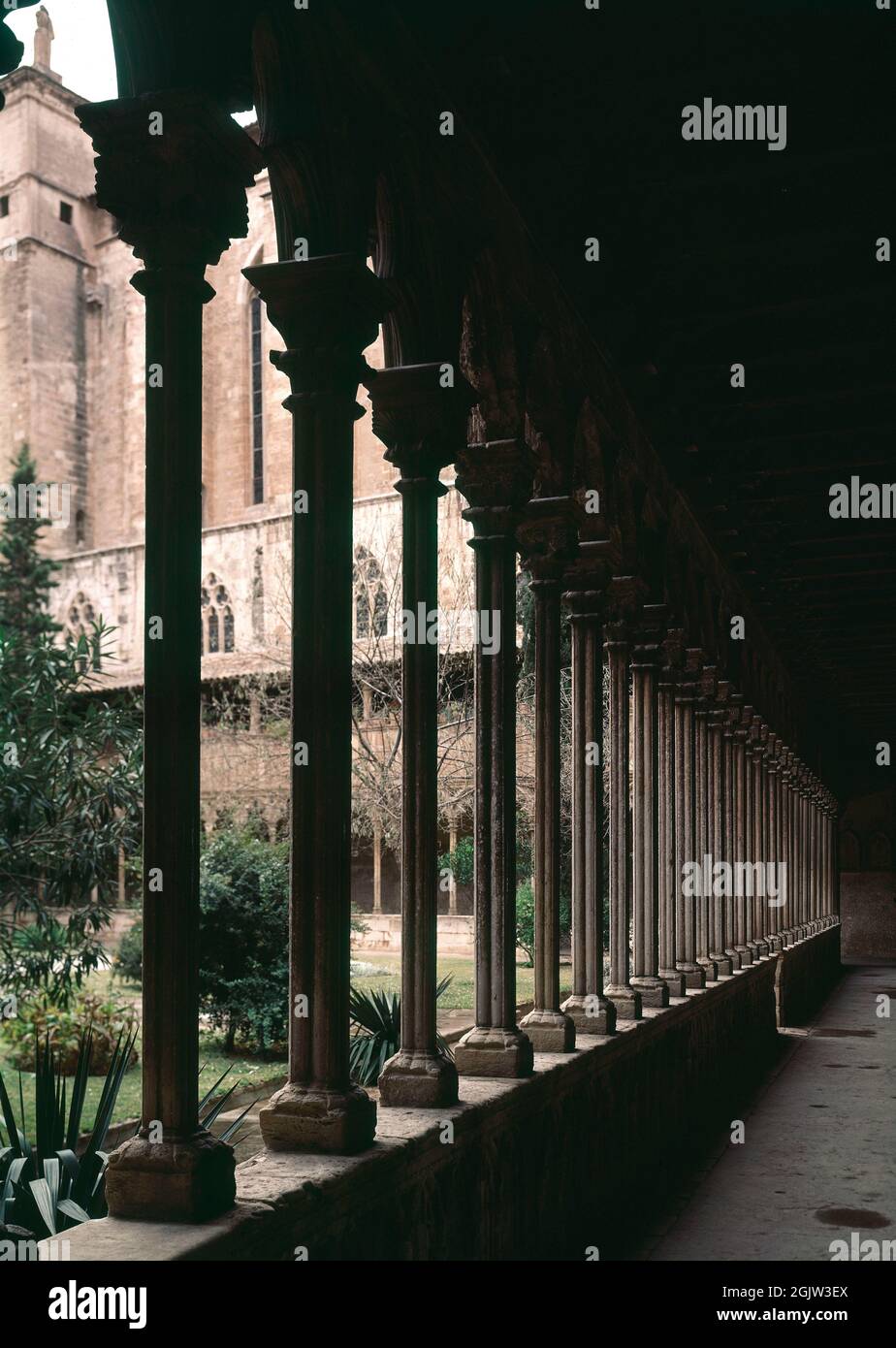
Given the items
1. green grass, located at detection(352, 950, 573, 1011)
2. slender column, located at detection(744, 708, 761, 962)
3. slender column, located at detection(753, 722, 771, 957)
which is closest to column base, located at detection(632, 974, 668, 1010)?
slender column, located at detection(744, 708, 761, 962)

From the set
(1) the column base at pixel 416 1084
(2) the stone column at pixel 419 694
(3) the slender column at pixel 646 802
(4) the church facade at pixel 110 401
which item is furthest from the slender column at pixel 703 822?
(4) the church facade at pixel 110 401

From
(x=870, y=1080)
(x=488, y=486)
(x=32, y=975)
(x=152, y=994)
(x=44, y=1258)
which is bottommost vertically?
(x=870, y=1080)

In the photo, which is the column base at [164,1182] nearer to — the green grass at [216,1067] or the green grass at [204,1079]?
the green grass at [216,1067]

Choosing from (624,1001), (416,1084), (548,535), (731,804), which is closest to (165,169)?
(416,1084)

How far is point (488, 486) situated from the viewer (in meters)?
5.02

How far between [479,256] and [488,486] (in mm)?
753

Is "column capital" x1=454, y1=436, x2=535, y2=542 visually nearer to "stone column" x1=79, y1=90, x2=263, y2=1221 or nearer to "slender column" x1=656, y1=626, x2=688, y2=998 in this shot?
"stone column" x1=79, y1=90, x2=263, y2=1221

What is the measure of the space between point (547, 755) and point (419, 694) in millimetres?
1504

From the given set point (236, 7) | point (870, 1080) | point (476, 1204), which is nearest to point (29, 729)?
point (870, 1080)

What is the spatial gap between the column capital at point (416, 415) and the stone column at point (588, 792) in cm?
214

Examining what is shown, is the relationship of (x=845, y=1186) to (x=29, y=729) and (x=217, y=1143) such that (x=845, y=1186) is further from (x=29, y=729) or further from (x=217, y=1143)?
(x=29, y=729)

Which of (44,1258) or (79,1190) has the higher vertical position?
(44,1258)

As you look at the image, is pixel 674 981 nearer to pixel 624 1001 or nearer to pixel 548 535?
pixel 624 1001

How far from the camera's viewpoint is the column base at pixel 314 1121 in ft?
10.8
